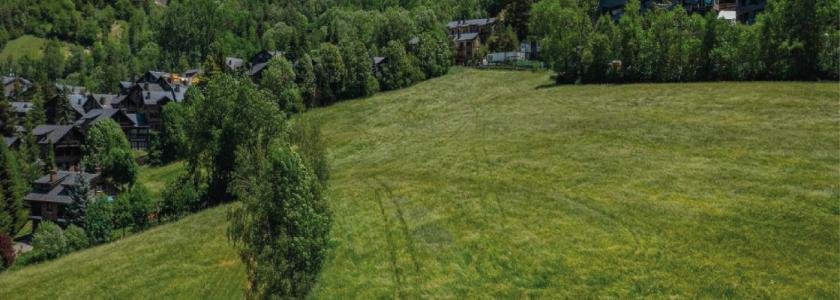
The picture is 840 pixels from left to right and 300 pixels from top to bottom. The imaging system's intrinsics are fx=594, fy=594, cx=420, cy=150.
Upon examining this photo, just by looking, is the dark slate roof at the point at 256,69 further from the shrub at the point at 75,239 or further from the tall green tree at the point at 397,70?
the shrub at the point at 75,239

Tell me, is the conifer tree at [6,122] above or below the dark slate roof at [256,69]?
below

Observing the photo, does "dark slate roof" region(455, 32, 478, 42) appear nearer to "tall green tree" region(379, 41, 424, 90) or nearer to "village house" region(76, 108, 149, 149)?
"tall green tree" region(379, 41, 424, 90)

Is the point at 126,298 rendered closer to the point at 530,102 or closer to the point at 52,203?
the point at 52,203

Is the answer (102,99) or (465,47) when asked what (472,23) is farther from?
(102,99)

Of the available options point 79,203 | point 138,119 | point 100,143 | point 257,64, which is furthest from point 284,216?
point 257,64

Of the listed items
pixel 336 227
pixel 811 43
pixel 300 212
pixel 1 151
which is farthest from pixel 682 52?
pixel 1 151

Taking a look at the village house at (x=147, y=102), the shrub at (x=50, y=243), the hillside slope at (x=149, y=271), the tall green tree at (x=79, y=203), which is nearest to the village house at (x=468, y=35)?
the village house at (x=147, y=102)

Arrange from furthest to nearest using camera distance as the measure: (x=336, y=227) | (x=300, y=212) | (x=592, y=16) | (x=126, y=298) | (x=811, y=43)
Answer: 1. (x=592, y=16)
2. (x=811, y=43)
3. (x=336, y=227)
4. (x=126, y=298)
5. (x=300, y=212)
